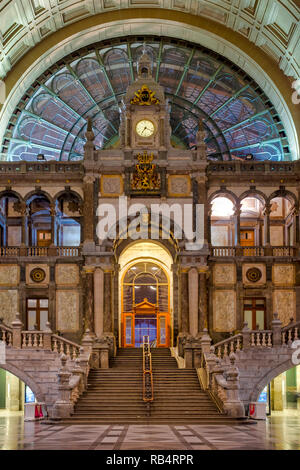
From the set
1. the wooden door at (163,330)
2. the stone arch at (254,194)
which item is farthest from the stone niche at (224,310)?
the stone arch at (254,194)

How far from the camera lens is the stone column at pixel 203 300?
33.4m

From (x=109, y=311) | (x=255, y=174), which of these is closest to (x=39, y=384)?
(x=109, y=311)

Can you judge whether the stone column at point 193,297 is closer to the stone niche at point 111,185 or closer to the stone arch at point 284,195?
the stone niche at point 111,185

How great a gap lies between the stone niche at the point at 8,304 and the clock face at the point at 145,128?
365 inches

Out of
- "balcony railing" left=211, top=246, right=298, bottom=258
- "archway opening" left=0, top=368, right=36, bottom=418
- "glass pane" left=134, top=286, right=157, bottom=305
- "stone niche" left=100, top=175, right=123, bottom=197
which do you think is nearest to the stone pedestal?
"balcony railing" left=211, top=246, right=298, bottom=258

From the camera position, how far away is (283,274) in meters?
35.2

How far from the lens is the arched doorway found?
37.4 meters

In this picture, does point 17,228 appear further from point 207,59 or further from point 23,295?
point 207,59

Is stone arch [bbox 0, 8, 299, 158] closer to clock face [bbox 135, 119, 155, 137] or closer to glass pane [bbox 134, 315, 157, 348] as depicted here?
clock face [bbox 135, 119, 155, 137]

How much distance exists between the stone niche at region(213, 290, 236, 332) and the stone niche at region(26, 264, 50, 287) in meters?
7.71
